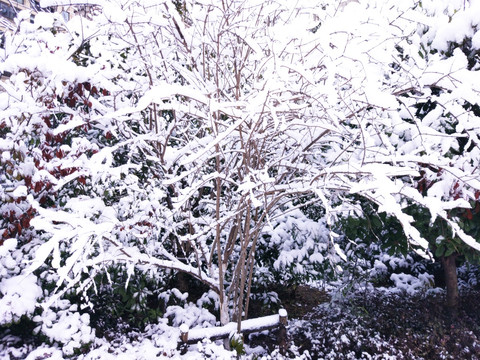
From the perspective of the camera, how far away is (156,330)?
4.00 meters

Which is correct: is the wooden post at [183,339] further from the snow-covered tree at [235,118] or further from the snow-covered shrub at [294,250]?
the snow-covered shrub at [294,250]

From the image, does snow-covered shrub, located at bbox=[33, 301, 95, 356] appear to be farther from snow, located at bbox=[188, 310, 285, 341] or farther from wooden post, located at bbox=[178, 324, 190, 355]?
snow, located at bbox=[188, 310, 285, 341]

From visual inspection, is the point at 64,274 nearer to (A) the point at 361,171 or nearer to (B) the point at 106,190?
(B) the point at 106,190

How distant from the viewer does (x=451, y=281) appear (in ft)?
16.2

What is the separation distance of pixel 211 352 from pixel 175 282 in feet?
6.21

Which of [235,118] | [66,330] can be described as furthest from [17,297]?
[235,118]

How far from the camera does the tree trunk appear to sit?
486 cm

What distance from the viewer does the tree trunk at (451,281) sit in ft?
15.9

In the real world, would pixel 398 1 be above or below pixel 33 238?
above

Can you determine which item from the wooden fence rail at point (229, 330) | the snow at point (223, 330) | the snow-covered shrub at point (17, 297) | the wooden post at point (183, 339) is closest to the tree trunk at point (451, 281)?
the wooden fence rail at point (229, 330)

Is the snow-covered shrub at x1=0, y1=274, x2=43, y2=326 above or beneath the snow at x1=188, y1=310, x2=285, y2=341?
above

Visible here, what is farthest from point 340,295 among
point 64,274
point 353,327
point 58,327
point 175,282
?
point 64,274

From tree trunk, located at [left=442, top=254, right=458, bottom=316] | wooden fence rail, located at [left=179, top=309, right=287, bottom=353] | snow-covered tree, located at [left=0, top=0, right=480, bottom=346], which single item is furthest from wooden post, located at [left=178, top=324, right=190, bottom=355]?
tree trunk, located at [left=442, top=254, right=458, bottom=316]

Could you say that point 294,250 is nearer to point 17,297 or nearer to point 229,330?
point 229,330
